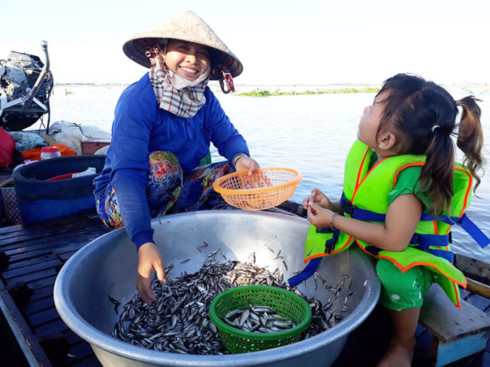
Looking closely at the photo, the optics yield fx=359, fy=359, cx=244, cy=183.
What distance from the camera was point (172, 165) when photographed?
309cm

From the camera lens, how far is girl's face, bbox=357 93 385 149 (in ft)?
6.67

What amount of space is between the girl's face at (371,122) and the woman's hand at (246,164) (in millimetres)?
1152

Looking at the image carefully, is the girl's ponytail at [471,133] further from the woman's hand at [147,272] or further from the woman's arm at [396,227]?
the woman's hand at [147,272]

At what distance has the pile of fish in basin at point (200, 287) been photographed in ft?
4.61

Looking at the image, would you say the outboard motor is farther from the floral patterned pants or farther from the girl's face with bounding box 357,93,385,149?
the girl's face with bounding box 357,93,385,149

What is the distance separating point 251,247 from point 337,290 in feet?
2.60

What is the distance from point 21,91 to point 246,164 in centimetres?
982

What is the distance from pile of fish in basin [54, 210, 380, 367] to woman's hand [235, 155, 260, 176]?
0.51 m

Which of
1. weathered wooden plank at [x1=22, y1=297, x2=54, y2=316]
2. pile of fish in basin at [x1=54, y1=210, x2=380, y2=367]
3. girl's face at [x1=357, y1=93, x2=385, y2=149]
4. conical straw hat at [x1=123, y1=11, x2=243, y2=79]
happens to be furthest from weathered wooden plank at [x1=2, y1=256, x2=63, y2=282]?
girl's face at [x1=357, y1=93, x2=385, y2=149]

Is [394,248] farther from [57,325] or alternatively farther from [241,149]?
[57,325]

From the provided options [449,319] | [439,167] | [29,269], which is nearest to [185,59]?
[439,167]

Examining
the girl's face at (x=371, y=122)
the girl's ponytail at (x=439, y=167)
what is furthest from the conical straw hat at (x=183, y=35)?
the girl's ponytail at (x=439, y=167)

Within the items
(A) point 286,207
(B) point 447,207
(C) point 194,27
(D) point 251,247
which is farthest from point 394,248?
(A) point 286,207

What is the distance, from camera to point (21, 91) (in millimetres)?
10266
